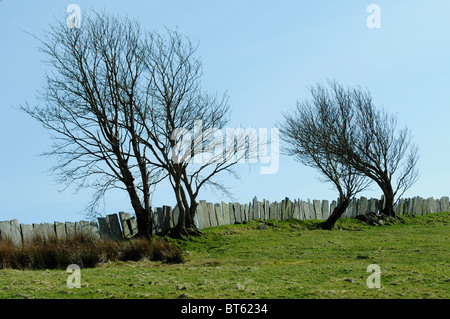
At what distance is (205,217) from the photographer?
2183 centimetres

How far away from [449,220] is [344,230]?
36.3ft

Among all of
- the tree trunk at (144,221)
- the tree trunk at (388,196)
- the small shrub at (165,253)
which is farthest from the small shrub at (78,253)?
the tree trunk at (388,196)

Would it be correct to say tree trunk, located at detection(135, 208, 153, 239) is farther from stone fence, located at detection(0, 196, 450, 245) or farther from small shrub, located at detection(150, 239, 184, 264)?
small shrub, located at detection(150, 239, 184, 264)

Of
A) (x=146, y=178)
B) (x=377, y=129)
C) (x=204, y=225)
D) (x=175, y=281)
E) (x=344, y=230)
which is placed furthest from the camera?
(x=377, y=129)

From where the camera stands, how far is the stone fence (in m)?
17.1

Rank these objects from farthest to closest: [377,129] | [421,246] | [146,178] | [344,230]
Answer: [377,129]
[344,230]
[146,178]
[421,246]

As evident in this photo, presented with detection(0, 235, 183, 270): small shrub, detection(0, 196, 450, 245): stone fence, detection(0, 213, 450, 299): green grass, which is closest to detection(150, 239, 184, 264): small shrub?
detection(0, 235, 183, 270): small shrub

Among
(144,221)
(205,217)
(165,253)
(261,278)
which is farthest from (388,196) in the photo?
(261,278)

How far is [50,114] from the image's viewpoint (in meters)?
19.1

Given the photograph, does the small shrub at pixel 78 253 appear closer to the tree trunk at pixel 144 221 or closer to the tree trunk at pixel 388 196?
the tree trunk at pixel 144 221

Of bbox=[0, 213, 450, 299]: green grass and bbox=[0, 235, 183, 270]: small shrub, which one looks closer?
bbox=[0, 213, 450, 299]: green grass

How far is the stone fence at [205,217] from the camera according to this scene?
17.1 m
